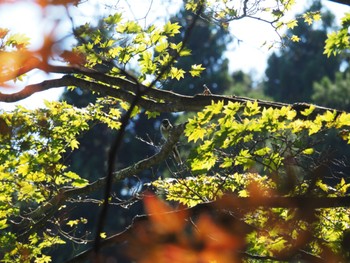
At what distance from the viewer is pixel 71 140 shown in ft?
22.4

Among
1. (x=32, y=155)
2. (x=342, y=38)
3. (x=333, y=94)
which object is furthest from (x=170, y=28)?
(x=333, y=94)

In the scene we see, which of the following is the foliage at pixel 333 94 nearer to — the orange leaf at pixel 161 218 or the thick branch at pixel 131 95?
the thick branch at pixel 131 95

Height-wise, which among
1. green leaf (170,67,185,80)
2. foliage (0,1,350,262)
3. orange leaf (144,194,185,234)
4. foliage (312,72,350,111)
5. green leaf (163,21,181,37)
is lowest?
orange leaf (144,194,185,234)

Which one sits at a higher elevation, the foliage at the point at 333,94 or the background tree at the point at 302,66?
the background tree at the point at 302,66

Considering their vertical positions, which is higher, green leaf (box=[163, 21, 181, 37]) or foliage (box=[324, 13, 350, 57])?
green leaf (box=[163, 21, 181, 37])

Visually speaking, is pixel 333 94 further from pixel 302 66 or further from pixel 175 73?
pixel 175 73

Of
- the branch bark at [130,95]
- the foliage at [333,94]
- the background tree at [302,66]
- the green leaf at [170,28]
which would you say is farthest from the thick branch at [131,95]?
the background tree at [302,66]

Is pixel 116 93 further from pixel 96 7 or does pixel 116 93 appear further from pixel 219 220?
pixel 219 220

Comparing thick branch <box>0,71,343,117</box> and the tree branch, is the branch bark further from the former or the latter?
the tree branch

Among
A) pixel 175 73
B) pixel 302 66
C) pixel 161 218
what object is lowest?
pixel 161 218

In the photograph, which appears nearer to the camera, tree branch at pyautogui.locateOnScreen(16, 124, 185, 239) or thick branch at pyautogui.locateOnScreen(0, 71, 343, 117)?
thick branch at pyautogui.locateOnScreen(0, 71, 343, 117)

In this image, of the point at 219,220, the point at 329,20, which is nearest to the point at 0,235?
the point at 219,220

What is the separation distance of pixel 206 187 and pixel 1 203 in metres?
2.35

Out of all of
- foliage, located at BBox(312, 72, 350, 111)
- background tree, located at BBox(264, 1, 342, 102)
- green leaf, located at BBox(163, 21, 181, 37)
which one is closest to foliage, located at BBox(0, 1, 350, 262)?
green leaf, located at BBox(163, 21, 181, 37)
